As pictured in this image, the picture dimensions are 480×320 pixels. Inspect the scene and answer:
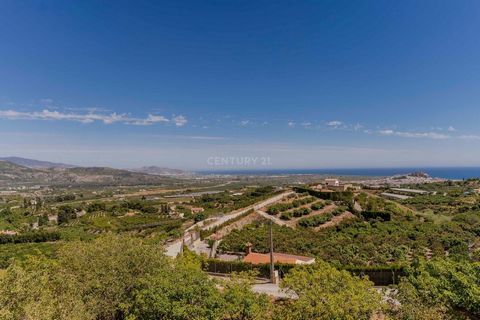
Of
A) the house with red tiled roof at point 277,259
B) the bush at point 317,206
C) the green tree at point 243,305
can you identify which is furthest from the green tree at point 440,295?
the bush at point 317,206

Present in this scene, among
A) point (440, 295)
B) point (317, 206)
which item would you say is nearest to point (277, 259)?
point (440, 295)

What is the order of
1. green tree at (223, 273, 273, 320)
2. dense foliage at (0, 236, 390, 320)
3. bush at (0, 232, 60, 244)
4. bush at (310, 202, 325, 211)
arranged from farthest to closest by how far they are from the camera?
bush at (0, 232, 60, 244) < bush at (310, 202, 325, 211) < green tree at (223, 273, 273, 320) < dense foliage at (0, 236, 390, 320)

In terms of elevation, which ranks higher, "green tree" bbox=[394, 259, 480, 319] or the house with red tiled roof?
"green tree" bbox=[394, 259, 480, 319]

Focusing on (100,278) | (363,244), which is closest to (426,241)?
(363,244)

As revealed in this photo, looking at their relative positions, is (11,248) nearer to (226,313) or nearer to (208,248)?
(208,248)

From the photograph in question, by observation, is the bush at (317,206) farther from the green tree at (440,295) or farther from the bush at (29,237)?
the bush at (29,237)

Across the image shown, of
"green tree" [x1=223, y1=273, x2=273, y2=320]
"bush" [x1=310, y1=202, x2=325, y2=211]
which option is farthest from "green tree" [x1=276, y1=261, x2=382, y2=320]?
"bush" [x1=310, y1=202, x2=325, y2=211]

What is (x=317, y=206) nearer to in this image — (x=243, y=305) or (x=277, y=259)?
(x=277, y=259)

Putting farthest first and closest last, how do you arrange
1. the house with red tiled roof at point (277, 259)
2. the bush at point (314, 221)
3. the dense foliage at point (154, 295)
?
the bush at point (314, 221)
the house with red tiled roof at point (277, 259)
the dense foliage at point (154, 295)

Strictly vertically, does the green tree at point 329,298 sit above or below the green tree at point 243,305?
above

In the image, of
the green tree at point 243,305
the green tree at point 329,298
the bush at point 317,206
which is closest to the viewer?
the green tree at point 329,298

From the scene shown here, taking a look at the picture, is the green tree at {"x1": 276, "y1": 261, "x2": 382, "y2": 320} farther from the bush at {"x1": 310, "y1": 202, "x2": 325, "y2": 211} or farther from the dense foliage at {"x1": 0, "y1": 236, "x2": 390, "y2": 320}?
the bush at {"x1": 310, "y1": 202, "x2": 325, "y2": 211}
